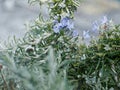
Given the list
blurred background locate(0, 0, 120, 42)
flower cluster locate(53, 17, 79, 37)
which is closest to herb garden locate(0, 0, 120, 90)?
flower cluster locate(53, 17, 79, 37)

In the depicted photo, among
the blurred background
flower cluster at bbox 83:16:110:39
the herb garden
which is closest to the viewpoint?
the herb garden

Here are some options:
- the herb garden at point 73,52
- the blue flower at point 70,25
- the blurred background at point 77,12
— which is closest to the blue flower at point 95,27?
the herb garden at point 73,52

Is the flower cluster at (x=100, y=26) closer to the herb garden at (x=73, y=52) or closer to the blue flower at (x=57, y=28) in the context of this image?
the herb garden at (x=73, y=52)

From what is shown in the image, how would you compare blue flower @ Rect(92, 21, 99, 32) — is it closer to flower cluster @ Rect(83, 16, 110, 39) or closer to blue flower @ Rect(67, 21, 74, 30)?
flower cluster @ Rect(83, 16, 110, 39)

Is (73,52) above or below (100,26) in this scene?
below

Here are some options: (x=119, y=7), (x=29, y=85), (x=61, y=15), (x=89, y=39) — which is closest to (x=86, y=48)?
(x=89, y=39)

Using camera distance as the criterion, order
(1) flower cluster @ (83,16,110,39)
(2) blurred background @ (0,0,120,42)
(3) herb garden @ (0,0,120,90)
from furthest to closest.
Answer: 1. (2) blurred background @ (0,0,120,42)
2. (1) flower cluster @ (83,16,110,39)
3. (3) herb garden @ (0,0,120,90)

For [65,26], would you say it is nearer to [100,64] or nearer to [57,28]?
[57,28]

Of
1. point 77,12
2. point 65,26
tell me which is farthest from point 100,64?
point 77,12

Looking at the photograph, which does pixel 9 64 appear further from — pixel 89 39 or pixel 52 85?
pixel 89 39

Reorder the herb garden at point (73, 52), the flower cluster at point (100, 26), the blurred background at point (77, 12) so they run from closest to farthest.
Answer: the herb garden at point (73, 52), the flower cluster at point (100, 26), the blurred background at point (77, 12)

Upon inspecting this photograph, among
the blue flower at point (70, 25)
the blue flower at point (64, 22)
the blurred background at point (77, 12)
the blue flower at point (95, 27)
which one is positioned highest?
the blurred background at point (77, 12)
